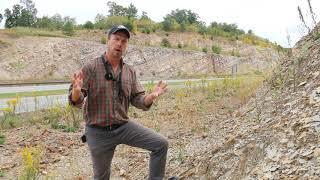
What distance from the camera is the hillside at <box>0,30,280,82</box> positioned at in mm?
27628

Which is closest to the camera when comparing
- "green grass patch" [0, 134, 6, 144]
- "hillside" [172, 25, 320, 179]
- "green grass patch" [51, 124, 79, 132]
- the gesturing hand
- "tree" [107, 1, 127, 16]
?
"hillside" [172, 25, 320, 179]

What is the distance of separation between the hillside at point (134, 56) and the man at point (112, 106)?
18519 millimetres

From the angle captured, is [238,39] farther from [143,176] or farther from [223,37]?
[143,176]

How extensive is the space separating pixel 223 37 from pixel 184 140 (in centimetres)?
3964

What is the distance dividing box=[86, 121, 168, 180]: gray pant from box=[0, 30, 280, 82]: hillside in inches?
729

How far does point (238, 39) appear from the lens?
45781 mm

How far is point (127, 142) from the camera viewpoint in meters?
4.45

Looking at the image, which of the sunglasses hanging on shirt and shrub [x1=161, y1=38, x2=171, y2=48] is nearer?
the sunglasses hanging on shirt

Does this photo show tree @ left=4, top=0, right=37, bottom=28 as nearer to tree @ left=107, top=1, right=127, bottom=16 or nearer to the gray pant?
tree @ left=107, top=1, right=127, bottom=16

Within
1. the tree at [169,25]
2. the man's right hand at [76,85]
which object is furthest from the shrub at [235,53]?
the man's right hand at [76,85]

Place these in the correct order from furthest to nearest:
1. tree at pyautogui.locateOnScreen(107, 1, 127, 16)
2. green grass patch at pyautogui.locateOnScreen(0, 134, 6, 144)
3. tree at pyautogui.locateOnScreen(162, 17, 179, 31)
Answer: tree at pyautogui.locateOnScreen(107, 1, 127, 16) → tree at pyautogui.locateOnScreen(162, 17, 179, 31) → green grass patch at pyautogui.locateOnScreen(0, 134, 6, 144)

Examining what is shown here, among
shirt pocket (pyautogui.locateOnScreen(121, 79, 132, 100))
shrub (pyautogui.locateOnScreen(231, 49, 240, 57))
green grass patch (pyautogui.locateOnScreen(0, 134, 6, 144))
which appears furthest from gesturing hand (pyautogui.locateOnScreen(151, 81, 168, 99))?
shrub (pyautogui.locateOnScreen(231, 49, 240, 57))

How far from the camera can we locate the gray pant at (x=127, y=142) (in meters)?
4.37

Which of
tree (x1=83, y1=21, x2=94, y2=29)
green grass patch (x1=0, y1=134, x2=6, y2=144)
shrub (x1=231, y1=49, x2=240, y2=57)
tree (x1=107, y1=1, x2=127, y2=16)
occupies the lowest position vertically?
green grass patch (x1=0, y1=134, x2=6, y2=144)
